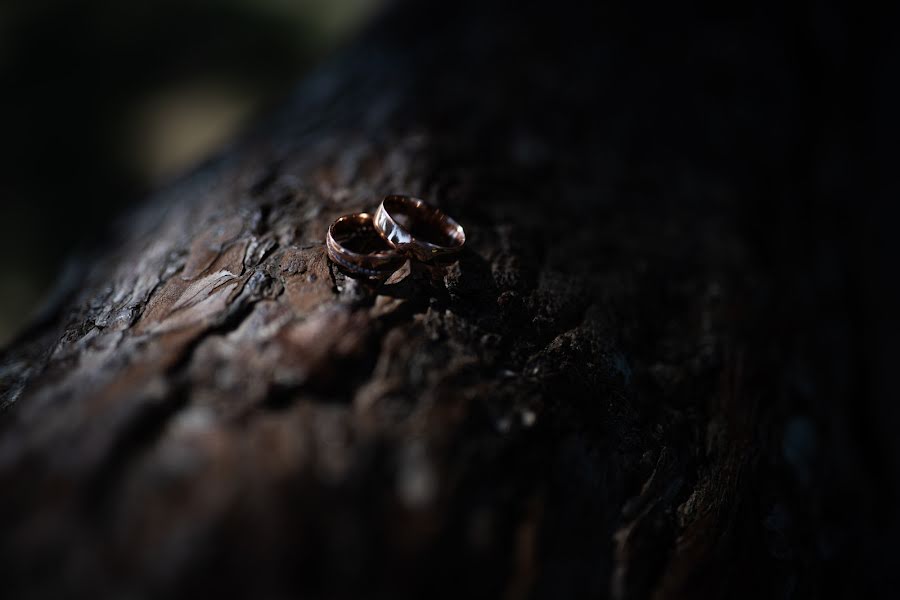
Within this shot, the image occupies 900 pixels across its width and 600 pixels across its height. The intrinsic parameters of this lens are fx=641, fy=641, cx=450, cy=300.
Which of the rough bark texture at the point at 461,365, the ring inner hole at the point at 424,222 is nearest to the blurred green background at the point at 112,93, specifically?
the rough bark texture at the point at 461,365

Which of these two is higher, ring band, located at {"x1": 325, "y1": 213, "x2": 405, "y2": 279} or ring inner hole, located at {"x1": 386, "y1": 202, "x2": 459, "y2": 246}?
ring band, located at {"x1": 325, "y1": 213, "x2": 405, "y2": 279}

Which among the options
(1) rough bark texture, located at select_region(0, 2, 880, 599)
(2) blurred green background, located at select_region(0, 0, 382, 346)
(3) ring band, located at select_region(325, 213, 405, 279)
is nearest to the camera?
(1) rough bark texture, located at select_region(0, 2, 880, 599)

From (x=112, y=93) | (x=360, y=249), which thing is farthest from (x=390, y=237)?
(x=112, y=93)

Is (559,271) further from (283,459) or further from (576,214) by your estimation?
(283,459)

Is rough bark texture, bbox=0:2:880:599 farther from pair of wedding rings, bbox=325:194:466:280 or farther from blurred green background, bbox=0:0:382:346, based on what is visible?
blurred green background, bbox=0:0:382:346

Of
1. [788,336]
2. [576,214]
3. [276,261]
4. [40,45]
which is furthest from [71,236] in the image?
[788,336]

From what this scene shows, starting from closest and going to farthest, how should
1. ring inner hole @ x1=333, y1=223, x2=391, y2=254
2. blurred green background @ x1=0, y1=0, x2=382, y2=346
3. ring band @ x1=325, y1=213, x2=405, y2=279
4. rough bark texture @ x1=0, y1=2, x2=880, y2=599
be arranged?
rough bark texture @ x1=0, y1=2, x2=880, y2=599 → ring band @ x1=325, y1=213, x2=405, y2=279 → ring inner hole @ x1=333, y1=223, x2=391, y2=254 → blurred green background @ x1=0, y1=0, x2=382, y2=346

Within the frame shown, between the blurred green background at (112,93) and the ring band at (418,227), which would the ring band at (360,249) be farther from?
the blurred green background at (112,93)

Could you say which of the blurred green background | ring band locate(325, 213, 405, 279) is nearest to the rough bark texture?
ring band locate(325, 213, 405, 279)
